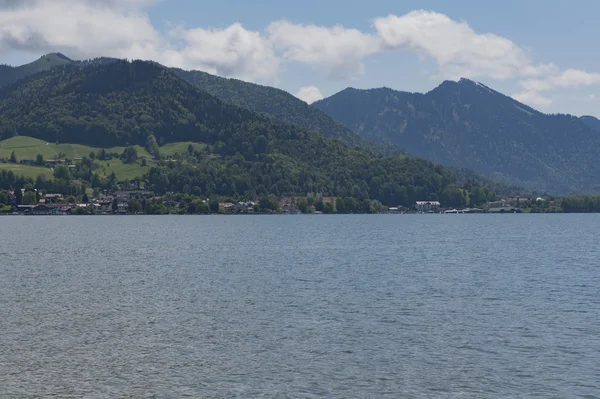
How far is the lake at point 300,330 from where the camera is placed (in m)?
39.3

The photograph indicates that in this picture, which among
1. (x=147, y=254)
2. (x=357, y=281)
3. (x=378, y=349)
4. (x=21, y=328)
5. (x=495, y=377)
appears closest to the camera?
(x=495, y=377)

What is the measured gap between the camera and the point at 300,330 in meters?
52.9

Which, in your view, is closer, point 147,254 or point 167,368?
point 167,368

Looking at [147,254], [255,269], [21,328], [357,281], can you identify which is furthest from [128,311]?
[147,254]

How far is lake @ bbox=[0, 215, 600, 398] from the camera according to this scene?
39.3 m

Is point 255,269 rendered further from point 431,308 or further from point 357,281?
point 431,308

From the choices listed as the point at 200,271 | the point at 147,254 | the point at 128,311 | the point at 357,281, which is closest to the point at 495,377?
the point at 128,311

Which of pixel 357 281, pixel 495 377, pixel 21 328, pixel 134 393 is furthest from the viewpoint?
pixel 357 281

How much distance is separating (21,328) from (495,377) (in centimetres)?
3416

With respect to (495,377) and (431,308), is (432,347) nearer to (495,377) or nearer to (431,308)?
(495,377)

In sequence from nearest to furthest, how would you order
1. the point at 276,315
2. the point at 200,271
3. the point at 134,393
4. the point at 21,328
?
the point at 134,393 → the point at 21,328 → the point at 276,315 → the point at 200,271

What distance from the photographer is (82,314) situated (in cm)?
5975

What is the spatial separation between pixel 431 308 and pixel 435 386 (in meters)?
24.5

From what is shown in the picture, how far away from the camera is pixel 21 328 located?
53.8 metres
